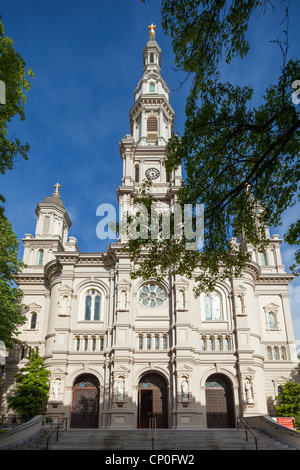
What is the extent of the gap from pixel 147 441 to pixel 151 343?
33.4ft

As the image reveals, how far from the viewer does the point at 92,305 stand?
32906 millimetres

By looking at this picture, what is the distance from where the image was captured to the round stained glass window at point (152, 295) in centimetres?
3250

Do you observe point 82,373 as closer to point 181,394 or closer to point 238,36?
point 181,394

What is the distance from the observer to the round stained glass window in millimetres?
32500

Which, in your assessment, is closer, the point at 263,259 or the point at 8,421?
the point at 8,421

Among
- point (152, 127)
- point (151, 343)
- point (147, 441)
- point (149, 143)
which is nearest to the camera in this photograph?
point (147, 441)

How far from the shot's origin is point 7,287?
26969 mm

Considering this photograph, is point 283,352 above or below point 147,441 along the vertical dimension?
above

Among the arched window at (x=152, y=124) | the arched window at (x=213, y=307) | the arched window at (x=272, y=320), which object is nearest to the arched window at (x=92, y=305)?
the arched window at (x=213, y=307)

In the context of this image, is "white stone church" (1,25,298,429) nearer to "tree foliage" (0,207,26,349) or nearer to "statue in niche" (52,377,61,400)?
"statue in niche" (52,377,61,400)

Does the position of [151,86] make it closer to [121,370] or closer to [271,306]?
[271,306]

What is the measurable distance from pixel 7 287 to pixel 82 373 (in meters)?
8.89

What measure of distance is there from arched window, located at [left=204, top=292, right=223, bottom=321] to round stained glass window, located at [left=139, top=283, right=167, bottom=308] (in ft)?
11.5

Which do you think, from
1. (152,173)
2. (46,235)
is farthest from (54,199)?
(152,173)
